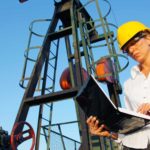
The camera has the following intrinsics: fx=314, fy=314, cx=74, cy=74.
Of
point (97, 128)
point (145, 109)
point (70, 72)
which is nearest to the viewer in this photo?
point (145, 109)

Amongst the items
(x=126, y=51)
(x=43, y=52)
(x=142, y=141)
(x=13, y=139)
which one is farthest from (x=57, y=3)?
(x=142, y=141)

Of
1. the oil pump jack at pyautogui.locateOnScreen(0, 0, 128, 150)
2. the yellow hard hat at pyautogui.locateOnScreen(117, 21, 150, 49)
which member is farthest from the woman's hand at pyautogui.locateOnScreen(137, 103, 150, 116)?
the oil pump jack at pyautogui.locateOnScreen(0, 0, 128, 150)

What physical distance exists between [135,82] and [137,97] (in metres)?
0.16

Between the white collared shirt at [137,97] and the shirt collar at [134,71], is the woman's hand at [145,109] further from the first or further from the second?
the shirt collar at [134,71]

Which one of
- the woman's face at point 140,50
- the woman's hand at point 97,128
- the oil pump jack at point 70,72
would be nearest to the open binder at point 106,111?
the woman's hand at point 97,128

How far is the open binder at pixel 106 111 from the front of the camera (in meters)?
2.28

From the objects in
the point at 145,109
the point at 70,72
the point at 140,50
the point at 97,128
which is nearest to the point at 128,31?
the point at 140,50

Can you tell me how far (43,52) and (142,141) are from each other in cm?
589

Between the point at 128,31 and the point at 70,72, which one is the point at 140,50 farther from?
the point at 70,72

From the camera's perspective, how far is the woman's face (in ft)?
8.45

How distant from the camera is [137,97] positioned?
101 inches

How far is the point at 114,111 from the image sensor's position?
91.4 inches

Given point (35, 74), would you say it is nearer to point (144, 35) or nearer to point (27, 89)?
point (27, 89)

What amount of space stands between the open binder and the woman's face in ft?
1.60
